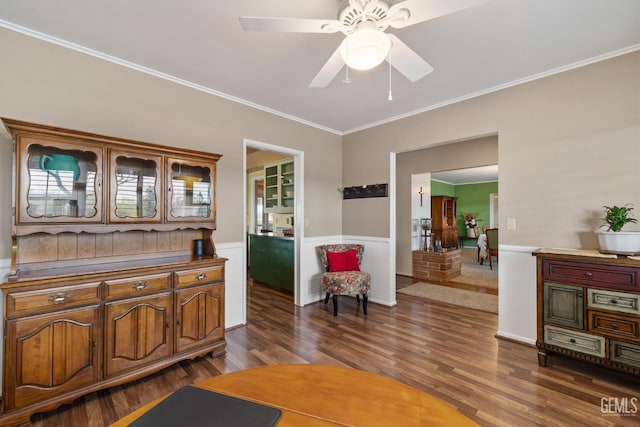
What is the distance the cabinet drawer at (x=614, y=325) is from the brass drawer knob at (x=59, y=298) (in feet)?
12.6

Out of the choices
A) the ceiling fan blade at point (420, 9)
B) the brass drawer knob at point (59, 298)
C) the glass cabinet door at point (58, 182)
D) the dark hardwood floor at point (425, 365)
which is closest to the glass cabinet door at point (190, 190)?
the glass cabinet door at point (58, 182)

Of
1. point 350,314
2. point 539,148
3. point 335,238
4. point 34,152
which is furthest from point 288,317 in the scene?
point 539,148

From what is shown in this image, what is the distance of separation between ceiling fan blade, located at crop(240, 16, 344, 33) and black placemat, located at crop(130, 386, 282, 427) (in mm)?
1642

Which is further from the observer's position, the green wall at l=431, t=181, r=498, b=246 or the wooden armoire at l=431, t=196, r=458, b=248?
the green wall at l=431, t=181, r=498, b=246

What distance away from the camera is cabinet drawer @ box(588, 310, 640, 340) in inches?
79.0

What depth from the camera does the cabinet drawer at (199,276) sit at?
2.33 meters

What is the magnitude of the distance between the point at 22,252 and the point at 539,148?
4.52 m

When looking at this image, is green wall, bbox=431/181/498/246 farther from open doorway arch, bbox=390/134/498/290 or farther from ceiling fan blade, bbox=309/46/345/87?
ceiling fan blade, bbox=309/46/345/87

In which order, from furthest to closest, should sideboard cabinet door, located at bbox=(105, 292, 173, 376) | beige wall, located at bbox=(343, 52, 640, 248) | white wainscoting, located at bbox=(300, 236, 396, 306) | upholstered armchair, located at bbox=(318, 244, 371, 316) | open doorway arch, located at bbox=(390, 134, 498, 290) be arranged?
open doorway arch, located at bbox=(390, 134, 498, 290) < white wainscoting, located at bbox=(300, 236, 396, 306) < upholstered armchair, located at bbox=(318, 244, 371, 316) < beige wall, located at bbox=(343, 52, 640, 248) < sideboard cabinet door, located at bbox=(105, 292, 173, 376)

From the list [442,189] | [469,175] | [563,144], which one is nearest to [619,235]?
[563,144]

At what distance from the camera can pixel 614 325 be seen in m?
2.08

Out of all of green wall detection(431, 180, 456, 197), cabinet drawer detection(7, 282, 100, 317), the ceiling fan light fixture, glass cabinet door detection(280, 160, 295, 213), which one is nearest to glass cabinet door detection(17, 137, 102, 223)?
cabinet drawer detection(7, 282, 100, 317)

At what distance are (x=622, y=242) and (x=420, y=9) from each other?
91.9 inches

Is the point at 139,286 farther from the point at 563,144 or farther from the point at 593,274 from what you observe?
Answer: the point at 563,144
